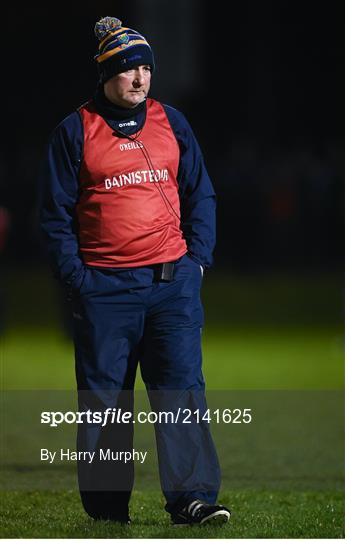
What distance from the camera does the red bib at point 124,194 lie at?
650cm

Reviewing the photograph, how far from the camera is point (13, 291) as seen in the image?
21906mm

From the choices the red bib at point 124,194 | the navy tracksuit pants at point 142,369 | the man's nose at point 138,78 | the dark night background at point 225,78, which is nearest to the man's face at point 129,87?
the man's nose at point 138,78

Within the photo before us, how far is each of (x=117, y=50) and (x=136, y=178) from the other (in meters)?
0.57

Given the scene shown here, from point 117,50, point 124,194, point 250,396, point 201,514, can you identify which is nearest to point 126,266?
point 124,194

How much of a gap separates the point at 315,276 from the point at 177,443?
17.3m

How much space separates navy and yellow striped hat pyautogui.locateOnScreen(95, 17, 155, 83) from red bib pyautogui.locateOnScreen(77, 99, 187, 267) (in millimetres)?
203

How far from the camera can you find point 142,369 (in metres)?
6.72

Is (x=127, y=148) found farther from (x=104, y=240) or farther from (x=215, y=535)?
(x=215, y=535)

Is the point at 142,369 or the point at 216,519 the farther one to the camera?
the point at 142,369

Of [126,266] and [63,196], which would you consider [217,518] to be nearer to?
[126,266]

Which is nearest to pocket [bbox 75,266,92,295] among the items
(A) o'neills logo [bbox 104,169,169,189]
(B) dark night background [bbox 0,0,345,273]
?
(A) o'neills logo [bbox 104,169,169,189]

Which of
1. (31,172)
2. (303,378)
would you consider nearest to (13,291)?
(31,172)

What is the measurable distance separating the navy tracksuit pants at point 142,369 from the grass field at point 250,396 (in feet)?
0.73

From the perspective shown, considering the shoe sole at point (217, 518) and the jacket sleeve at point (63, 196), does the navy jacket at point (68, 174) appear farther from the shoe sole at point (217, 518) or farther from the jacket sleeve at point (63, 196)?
the shoe sole at point (217, 518)
